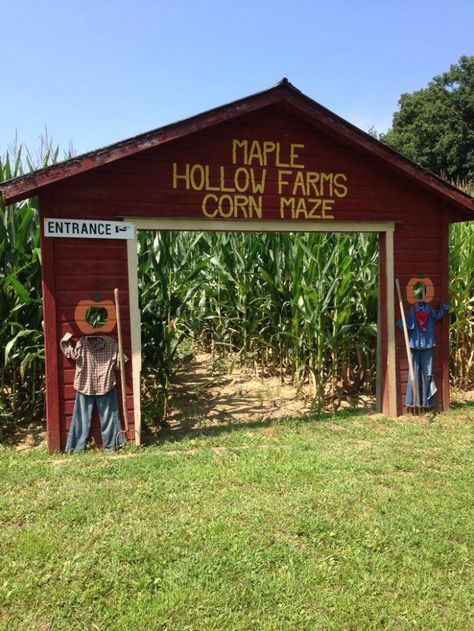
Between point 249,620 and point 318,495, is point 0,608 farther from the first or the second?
point 318,495

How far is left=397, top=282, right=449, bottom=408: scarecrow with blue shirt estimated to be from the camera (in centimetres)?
704

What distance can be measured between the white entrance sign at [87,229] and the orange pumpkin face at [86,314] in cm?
67

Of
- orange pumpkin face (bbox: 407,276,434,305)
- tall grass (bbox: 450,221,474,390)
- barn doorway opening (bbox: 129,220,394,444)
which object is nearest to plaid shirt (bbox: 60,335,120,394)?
barn doorway opening (bbox: 129,220,394,444)

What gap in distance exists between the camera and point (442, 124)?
37.4 m

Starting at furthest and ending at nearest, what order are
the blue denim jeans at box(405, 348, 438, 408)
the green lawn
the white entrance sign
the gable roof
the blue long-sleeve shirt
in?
the blue denim jeans at box(405, 348, 438, 408) < the blue long-sleeve shirt < the white entrance sign < the gable roof < the green lawn

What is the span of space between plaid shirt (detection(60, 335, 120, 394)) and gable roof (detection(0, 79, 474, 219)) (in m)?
1.54

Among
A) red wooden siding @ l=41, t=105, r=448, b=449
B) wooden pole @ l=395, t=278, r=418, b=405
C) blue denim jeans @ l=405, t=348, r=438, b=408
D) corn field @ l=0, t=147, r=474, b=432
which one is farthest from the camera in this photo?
blue denim jeans @ l=405, t=348, r=438, b=408

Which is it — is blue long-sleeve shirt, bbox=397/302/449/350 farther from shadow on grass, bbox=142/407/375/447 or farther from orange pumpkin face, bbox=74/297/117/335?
orange pumpkin face, bbox=74/297/117/335

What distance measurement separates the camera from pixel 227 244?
9641mm

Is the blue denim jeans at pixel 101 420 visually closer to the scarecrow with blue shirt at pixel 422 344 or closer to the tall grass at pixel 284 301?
the tall grass at pixel 284 301

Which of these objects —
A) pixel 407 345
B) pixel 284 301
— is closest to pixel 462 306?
pixel 407 345

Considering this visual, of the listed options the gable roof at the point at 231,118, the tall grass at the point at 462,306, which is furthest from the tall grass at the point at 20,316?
the tall grass at the point at 462,306

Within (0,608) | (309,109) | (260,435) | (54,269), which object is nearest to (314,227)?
(309,109)

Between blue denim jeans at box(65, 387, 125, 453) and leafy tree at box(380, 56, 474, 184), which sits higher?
leafy tree at box(380, 56, 474, 184)
